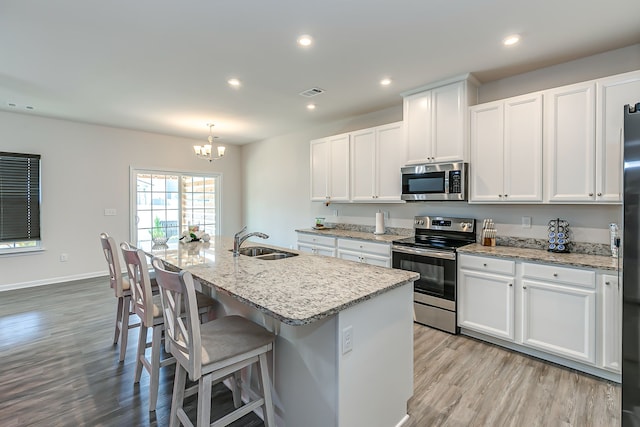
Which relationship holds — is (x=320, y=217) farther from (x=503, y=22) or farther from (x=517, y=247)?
(x=503, y=22)

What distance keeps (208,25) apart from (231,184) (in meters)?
5.01

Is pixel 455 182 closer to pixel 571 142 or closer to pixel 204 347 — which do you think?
pixel 571 142

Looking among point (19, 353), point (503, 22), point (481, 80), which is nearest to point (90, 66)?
point (19, 353)

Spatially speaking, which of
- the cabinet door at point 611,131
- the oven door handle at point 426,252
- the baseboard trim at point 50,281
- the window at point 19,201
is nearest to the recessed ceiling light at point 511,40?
the cabinet door at point 611,131

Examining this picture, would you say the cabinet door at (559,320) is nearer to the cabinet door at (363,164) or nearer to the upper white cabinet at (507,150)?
the upper white cabinet at (507,150)

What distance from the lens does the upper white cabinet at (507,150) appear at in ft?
9.10

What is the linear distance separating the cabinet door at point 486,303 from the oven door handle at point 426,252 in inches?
7.2

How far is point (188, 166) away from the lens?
250 inches

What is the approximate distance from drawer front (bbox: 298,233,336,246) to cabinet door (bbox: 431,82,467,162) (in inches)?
69.1

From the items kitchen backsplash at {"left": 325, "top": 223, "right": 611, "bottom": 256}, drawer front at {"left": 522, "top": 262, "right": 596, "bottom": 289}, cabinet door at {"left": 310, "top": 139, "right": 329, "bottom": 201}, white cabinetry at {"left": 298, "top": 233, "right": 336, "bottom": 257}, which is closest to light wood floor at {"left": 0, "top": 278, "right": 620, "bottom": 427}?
drawer front at {"left": 522, "top": 262, "right": 596, "bottom": 289}

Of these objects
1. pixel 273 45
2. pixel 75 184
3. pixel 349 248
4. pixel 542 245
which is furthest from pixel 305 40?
pixel 75 184

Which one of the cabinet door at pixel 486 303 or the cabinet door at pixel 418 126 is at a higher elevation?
the cabinet door at pixel 418 126

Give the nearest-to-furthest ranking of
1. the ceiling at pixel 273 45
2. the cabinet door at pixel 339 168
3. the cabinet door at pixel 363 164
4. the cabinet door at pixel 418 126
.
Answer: the ceiling at pixel 273 45
the cabinet door at pixel 418 126
the cabinet door at pixel 363 164
the cabinet door at pixel 339 168

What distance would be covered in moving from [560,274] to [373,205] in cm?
248
